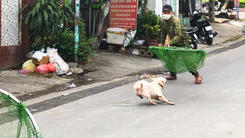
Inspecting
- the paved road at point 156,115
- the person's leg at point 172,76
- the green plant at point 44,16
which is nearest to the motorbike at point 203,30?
the person's leg at point 172,76

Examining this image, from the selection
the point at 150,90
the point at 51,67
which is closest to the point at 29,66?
the point at 51,67

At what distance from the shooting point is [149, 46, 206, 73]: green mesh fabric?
7535mm

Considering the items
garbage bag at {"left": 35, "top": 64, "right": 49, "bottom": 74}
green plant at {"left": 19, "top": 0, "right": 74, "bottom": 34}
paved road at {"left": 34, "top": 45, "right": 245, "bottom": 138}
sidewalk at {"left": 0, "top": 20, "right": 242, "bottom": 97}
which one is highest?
green plant at {"left": 19, "top": 0, "right": 74, "bottom": 34}

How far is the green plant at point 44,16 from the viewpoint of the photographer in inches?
357

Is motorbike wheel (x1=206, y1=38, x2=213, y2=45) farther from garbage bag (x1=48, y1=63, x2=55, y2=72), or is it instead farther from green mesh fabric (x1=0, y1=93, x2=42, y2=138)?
green mesh fabric (x1=0, y1=93, x2=42, y2=138)

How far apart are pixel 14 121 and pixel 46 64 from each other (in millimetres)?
5866

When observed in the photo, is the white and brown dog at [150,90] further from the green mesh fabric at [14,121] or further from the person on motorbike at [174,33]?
the green mesh fabric at [14,121]

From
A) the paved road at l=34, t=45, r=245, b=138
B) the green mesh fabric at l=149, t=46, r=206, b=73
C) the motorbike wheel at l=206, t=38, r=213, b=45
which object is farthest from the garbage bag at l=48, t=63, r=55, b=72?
the motorbike wheel at l=206, t=38, r=213, b=45

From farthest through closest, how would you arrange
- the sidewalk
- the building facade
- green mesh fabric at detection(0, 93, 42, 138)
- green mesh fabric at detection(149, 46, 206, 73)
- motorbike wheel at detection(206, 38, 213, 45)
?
motorbike wheel at detection(206, 38, 213, 45) < the building facade < the sidewalk < green mesh fabric at detection(149, 46, 206, 73) < green mesh fabric at detection(0, 93, 42, 138)

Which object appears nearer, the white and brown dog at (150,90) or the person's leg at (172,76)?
the white and brown dog at (150,90)

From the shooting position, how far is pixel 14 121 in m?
3.27

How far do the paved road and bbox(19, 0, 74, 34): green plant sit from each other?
2645 millimetres

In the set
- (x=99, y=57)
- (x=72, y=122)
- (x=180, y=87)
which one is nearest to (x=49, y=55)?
(x=99, y=57)

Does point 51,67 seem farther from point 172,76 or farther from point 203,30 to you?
point 203,30
